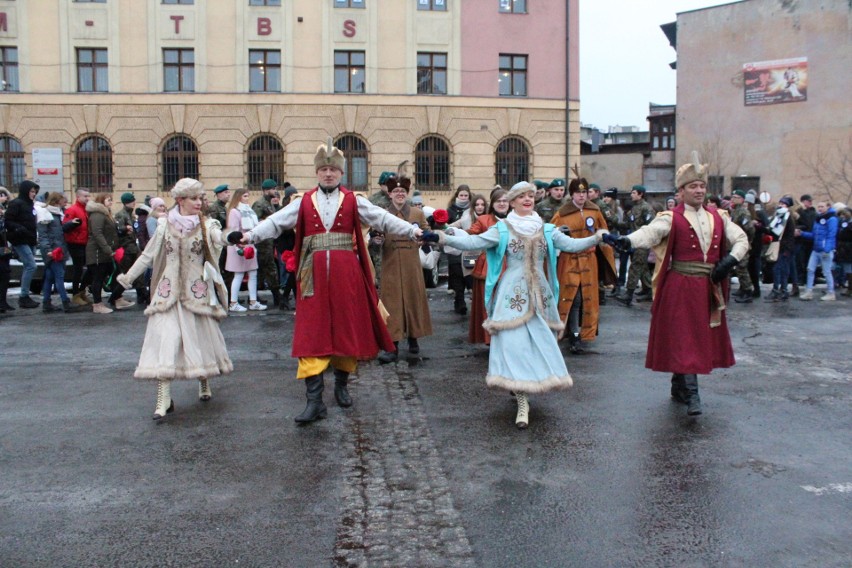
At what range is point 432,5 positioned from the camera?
32.2 meters

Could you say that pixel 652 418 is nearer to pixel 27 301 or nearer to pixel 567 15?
pixel 27 301

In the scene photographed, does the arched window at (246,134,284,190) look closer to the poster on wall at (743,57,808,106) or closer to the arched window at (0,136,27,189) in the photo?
the arched window at (0,136,27,189)

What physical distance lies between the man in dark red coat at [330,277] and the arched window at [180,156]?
26059mm

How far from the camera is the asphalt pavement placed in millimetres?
4148

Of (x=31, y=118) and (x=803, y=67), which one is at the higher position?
(x=803, y=67)

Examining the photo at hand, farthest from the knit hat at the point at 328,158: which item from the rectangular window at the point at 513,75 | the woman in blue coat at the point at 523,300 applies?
the rectangular window at the point at 513,75

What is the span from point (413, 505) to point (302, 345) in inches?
84.1

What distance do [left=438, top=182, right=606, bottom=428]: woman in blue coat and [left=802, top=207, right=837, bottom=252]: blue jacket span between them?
9824 mm

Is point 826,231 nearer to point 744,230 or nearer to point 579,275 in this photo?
point 744,230

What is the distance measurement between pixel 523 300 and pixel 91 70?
28986 mm

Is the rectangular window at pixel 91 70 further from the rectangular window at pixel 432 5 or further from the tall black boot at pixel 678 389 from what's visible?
the tall black boot at pixel 678 389

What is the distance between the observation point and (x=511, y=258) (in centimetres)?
667

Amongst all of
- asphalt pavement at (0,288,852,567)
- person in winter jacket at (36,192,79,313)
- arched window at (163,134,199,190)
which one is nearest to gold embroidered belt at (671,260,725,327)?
asphalt pavement at (0,288,852,567)

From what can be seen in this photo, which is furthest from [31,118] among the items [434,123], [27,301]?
[27,301]
